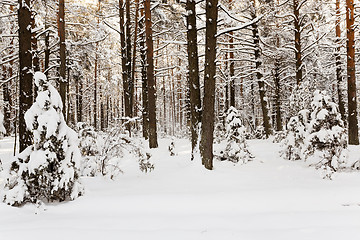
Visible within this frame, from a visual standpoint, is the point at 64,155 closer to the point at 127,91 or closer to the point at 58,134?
the point at 58,134

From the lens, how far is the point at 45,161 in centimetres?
404

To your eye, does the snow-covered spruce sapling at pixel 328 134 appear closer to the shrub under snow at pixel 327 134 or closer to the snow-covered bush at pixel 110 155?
the shrub under snow at pixel 327 134

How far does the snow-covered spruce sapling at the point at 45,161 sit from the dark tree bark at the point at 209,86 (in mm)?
3252

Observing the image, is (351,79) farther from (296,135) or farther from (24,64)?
(24,64)

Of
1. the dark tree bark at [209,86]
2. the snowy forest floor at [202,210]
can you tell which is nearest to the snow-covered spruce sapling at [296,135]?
the snowy forest floor at [202,210]

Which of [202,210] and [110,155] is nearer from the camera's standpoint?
[202,210]

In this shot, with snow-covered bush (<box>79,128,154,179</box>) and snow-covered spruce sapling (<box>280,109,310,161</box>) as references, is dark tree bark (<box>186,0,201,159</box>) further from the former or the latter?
snow-covered spruce sapling (<box>280,109,310,161</box>)

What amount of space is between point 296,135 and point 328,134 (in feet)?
7.21

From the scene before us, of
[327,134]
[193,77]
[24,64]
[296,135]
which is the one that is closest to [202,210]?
[327,134]

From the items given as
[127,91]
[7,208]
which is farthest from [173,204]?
[127,91]

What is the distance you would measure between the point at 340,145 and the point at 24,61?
8.08 m

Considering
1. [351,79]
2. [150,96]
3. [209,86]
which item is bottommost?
[209,86]

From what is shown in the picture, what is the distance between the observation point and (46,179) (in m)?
4.01

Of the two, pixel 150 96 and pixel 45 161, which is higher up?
pixel 150 96
